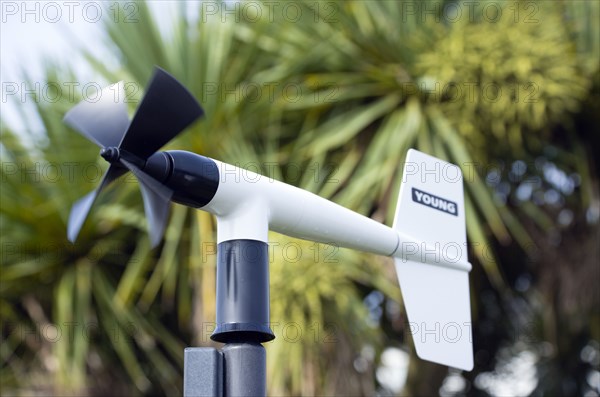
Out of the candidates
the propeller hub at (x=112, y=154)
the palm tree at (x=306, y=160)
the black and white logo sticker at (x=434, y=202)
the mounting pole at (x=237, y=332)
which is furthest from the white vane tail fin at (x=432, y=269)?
the palm tree at (x=306, y=160)

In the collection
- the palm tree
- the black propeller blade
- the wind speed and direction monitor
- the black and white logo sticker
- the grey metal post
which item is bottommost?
the grey metal post

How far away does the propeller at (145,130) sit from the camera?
1796 millimetres

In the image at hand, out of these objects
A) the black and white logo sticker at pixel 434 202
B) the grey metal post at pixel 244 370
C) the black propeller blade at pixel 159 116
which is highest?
the black and white logo sticker at pixel 434 202

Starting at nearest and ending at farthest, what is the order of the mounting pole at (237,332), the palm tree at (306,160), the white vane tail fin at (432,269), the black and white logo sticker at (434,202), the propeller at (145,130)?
the mounting pole at (237,332) < the propeller at (145,130) < the white vane tail fin at (432,269) < the black and white logo sticker at (434,202) < the palm tree at (306,160)

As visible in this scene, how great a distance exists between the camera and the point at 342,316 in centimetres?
497

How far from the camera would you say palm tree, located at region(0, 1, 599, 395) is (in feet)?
16.6

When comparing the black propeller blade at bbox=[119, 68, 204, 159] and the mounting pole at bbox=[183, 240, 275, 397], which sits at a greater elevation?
the black propeller blade at bbox=[119, 68, 204, 159]

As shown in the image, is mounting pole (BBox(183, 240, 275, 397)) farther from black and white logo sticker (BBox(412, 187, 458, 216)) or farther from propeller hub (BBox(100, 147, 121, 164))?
black and white logo sticker (BBox(412, 187, 458, 216))

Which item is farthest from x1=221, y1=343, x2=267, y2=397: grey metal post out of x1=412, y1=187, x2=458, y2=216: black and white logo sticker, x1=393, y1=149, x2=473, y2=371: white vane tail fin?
x1=412, y1=187, x2=458, y2=216: black and white logo sticker

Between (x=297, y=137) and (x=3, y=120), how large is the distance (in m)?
1.72

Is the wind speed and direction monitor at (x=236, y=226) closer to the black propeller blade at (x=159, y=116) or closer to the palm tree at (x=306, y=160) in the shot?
the black propeller blade at (x=159, y=116)

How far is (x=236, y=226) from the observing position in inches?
70.8

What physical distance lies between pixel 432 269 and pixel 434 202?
198mm

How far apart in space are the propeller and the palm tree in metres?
2.83
